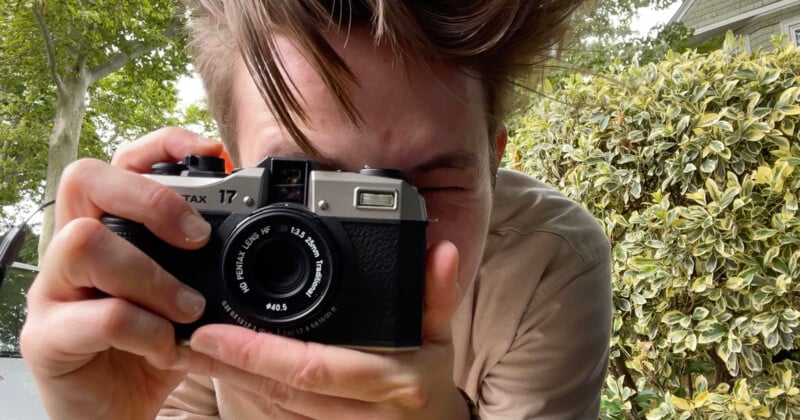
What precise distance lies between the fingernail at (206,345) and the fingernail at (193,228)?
9 cm

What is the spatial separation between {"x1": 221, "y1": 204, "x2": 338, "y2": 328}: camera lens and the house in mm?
2542

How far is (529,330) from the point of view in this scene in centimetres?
97

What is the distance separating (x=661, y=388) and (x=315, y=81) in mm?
1254

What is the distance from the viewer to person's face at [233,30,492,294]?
652mm

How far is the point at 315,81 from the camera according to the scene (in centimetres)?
66

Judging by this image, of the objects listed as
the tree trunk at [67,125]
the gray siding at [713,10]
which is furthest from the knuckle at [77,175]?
the gray siding at [713,10]

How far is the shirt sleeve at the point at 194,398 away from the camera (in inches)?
39.6

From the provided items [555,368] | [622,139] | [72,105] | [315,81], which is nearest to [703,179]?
[622,139]

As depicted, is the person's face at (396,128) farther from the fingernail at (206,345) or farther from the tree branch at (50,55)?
the tree branch at (50,55)

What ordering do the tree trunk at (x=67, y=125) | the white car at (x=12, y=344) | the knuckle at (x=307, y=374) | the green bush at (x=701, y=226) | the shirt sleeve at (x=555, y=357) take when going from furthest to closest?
1. the tree trunk at (x=67, y=125)
2. the green bush at (x=701, y=226)
3. the white car at (x=12, y=344)
4. the shirt sleeve at (x=555, y=357)
5. the knuckle at (x=307, y=374)

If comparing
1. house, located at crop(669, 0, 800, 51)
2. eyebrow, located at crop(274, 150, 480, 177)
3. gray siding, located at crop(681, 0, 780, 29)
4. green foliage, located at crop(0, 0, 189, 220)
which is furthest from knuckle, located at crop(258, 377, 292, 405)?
gray siding, located at crop(681, 0, 780, 29)

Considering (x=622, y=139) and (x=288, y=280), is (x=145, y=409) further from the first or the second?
(x=622, y=139)

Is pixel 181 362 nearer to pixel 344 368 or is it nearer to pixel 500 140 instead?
pixel 344 368

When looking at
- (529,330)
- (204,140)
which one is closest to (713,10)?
(529,330)
